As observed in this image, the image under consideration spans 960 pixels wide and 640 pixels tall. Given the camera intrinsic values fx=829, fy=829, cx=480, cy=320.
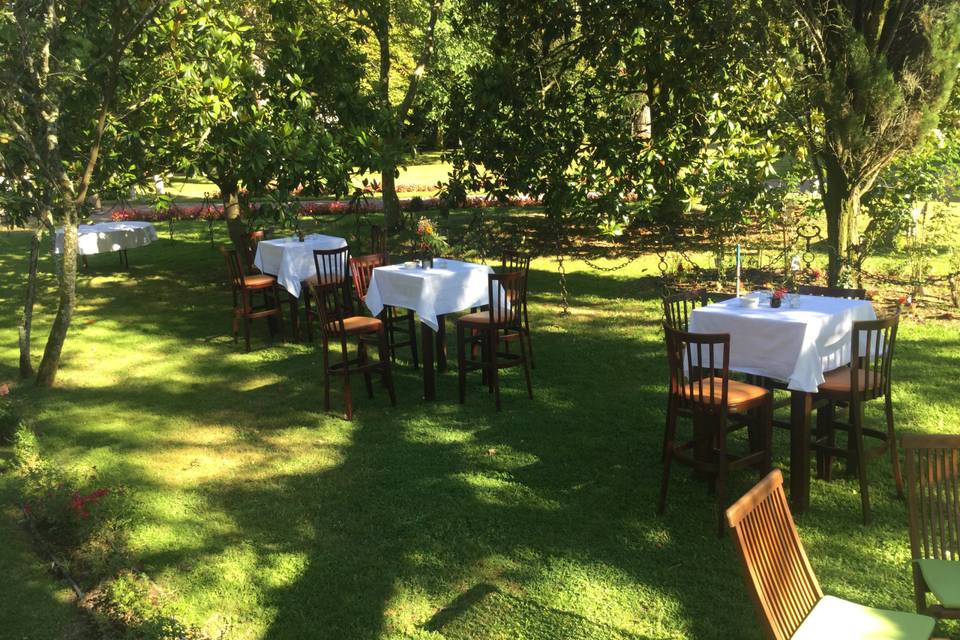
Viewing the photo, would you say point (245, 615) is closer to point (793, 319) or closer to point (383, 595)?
point (383, 595)

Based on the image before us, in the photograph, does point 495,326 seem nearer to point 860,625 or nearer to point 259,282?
point 259,282

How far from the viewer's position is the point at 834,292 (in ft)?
20.4

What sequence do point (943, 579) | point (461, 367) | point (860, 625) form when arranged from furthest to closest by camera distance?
1. point (461, 367)
2. point (943, 579)
3. point (860, 625)

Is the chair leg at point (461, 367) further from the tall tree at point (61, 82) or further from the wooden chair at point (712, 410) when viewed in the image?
the tall tree at point (61, 82)

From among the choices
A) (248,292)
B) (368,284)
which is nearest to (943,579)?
(368,284)

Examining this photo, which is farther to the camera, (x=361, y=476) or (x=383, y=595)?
(x=361, y=476)

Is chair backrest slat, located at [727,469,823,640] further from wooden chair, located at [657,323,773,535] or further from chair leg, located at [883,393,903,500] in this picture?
chair leg, located at [883,393,903,500]

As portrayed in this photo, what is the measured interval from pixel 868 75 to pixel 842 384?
4601 millimetres

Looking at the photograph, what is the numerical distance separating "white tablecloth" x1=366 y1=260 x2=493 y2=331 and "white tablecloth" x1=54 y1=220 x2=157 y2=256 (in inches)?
322

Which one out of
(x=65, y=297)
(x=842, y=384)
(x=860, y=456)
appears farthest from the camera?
(x=65, y=297)

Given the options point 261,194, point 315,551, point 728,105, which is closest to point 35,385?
point 261,194

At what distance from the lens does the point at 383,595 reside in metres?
4.35

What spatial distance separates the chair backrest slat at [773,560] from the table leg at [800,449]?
1955 mm

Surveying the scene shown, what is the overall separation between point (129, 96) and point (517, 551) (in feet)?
25.7
